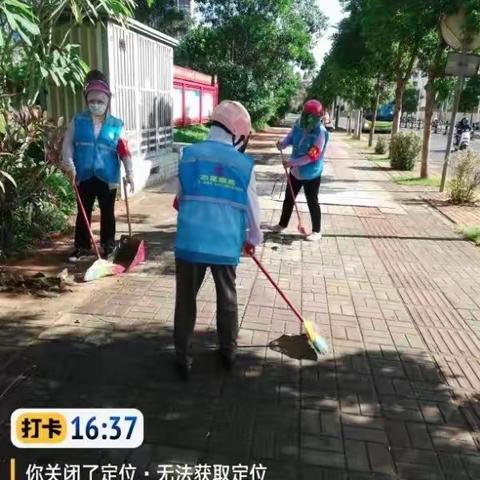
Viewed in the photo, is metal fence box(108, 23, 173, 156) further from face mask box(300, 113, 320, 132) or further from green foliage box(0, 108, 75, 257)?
face mask box(300, 113, 320, 132)

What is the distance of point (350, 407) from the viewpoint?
10.8ft

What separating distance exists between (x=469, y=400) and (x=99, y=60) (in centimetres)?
733

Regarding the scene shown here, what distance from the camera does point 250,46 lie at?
24.6m

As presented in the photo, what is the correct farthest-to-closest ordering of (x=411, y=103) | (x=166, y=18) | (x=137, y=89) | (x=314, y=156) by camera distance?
1. (x=411, y=103)
2. (x=166, y=18)
3. (x=137, y=89)
4. (x=314, y=156)

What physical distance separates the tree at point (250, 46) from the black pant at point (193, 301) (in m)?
21.8

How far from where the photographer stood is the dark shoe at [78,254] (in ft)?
19.1

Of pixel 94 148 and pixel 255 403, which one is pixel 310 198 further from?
pixel 255 403

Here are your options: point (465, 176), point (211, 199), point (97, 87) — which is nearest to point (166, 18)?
point (465, 176)

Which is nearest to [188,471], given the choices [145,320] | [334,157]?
[145,320]

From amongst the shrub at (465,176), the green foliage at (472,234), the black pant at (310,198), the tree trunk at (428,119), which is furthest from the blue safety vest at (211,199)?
the tree trunk at (428,119)

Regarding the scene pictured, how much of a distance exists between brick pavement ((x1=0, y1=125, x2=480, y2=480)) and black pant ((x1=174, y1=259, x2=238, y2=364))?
0.25 m

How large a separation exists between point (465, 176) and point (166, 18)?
27905 mm

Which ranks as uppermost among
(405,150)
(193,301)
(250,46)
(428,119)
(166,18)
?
(166,18)

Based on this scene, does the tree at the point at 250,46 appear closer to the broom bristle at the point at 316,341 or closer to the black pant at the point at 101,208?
the black pant at the point at 101,208
